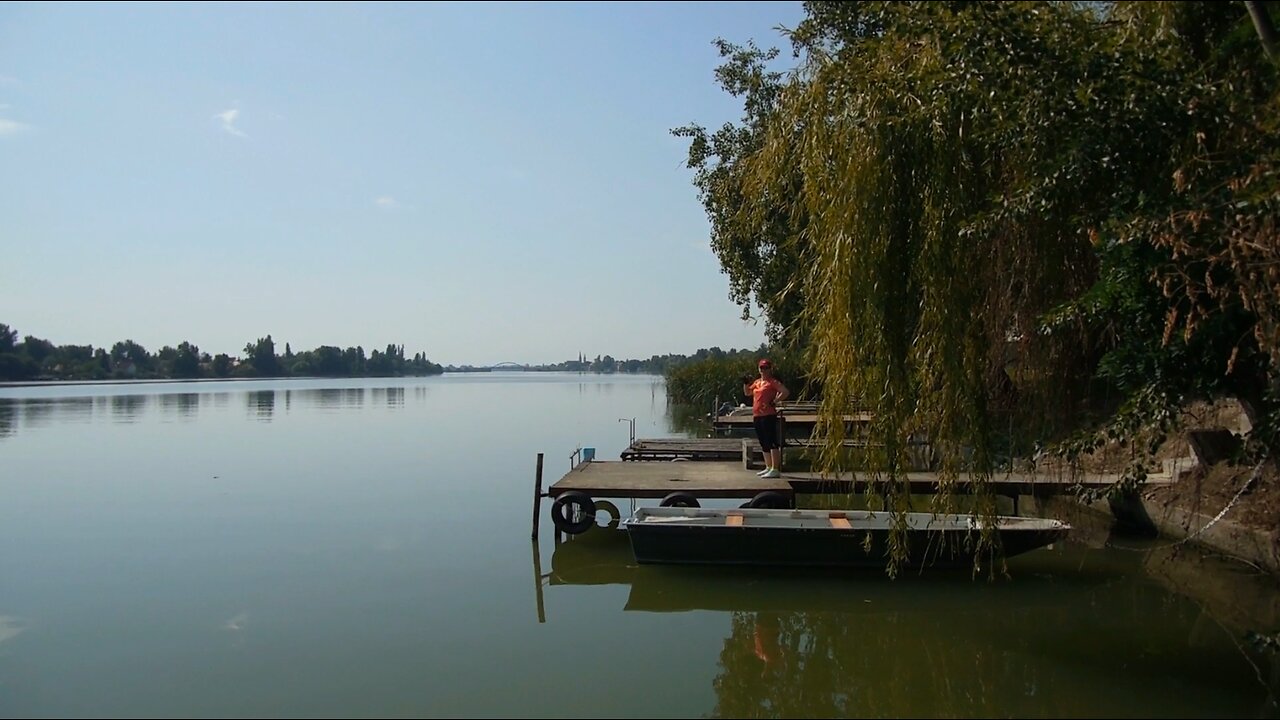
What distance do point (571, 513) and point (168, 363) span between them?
118m

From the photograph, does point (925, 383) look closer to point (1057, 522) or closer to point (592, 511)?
point (1057, 522)

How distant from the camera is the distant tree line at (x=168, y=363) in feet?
314

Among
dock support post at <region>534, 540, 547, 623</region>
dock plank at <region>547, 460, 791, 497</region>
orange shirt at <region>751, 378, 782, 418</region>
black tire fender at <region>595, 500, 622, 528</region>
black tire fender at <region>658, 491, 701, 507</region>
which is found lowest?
dock support post at <region>534, 540, 547, 623</region>

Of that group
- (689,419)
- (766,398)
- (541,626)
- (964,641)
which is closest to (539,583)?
(541,626)

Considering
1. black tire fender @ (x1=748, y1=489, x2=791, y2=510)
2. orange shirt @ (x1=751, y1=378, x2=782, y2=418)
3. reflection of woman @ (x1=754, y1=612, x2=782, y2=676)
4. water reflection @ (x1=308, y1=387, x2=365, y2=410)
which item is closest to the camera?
Answer: reflection of woman @ (x1=754, y1=612, x2=782, y2=676)

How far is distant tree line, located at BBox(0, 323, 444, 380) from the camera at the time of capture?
9562 centimetres

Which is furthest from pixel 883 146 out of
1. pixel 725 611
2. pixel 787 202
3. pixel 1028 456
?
pixel 725 611

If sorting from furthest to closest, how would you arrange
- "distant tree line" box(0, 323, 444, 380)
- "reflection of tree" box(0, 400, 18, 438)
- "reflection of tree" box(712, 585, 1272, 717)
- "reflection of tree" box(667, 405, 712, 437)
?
"distant tree line" box(0, 323, 444, 380), "reflection of tree" box(0, 400, 18, 438), "reflection of tree" box(667, 405, 712, 437), "reflection of tree" box(712, 585, 1272, 717)

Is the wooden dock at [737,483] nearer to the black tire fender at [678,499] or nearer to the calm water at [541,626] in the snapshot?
the black tire fender at [678,499]

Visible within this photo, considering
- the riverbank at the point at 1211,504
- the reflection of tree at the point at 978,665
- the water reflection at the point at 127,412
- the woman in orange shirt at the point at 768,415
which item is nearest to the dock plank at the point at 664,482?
the woman in orange shirt at the point at 768,415

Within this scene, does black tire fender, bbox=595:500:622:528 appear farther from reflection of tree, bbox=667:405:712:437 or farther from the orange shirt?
reflection of tree, bbox=667:405:712:437

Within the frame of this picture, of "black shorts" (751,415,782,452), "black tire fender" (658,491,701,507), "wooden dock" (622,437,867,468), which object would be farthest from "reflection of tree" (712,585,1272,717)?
"wooden dock" (622,437,867,468)

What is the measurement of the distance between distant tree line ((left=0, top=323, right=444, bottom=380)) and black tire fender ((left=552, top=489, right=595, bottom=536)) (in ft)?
320

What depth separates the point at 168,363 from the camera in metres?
115
